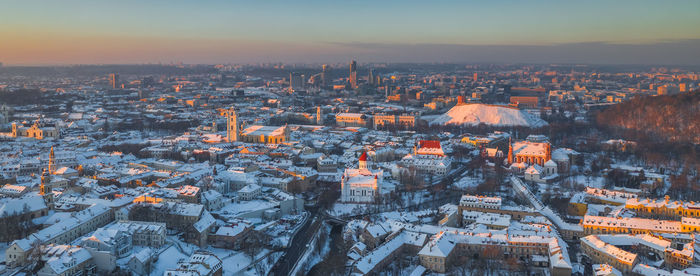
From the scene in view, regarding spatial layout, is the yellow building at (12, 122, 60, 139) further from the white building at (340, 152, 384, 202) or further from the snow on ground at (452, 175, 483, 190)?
the snow on ground at (452, 175, 483, 190)

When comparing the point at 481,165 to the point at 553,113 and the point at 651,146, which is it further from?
the point at 553,113

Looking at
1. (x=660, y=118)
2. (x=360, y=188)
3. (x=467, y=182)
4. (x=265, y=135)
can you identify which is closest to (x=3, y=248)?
(x=360, y=188)

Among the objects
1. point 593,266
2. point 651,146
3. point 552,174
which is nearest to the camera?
point 593,266

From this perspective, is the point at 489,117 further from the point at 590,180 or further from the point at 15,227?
the point at 15,227

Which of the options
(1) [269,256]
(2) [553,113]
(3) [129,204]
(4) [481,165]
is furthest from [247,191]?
(2) [553,113]

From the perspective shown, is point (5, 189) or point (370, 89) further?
point (370, 89)

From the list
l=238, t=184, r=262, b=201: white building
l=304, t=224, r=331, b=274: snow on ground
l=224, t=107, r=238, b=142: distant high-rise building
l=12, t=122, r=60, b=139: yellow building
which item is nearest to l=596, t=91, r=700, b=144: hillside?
Answer: l=224, t=107, r=238, b=142: distant high-rise building
